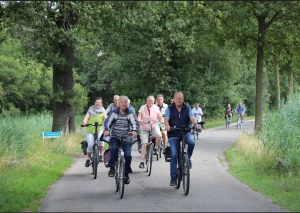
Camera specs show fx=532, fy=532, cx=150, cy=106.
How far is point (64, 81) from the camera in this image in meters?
21.3

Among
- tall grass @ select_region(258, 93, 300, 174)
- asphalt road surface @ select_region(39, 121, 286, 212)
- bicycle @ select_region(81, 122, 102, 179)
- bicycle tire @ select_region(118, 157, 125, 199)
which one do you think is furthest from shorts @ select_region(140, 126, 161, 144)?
bicycle tire @ select_region(118, 157, 125, 199)

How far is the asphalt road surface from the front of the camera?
847cm

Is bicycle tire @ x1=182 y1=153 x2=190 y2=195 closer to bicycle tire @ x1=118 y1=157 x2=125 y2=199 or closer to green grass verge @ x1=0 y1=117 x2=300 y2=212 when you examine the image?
bicycle tire @ x1=118 y1=157 x2=125 y2=199

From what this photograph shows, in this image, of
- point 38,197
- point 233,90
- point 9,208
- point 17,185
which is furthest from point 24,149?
point 233,90

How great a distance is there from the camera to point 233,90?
49656 millimetres

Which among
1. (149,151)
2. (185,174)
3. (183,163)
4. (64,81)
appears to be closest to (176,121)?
(183,163)

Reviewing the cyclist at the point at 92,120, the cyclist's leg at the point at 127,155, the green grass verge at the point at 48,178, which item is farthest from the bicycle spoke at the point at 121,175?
the cyclist at the point at 92,120

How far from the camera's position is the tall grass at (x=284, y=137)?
12.7m

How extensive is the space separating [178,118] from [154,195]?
1.67m

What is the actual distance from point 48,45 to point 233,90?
32.9 metres

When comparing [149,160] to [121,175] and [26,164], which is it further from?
[121,175]

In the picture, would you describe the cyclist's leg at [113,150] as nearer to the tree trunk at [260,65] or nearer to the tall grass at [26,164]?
the tall grass at [26,164]

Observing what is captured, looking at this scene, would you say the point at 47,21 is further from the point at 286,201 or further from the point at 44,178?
the point at 286,201

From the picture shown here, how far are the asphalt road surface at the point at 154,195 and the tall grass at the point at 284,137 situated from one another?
1336 millimetres
